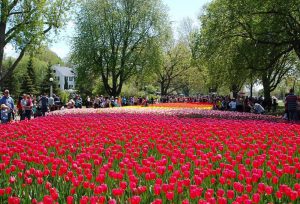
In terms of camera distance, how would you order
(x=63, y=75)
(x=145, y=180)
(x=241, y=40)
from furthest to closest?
(x=63, y=75), (x=241, y=40), (x=145, y=180)

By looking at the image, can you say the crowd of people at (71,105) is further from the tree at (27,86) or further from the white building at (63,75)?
the white building at (63,75)

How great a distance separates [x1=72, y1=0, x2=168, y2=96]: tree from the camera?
4688 centimetres

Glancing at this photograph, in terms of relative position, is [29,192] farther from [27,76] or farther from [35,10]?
[27,76]

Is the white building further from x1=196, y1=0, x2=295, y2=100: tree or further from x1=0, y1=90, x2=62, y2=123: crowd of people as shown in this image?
x1=196, y1=0, x2=295, y2=100: tree

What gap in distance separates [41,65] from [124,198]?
9107 cm

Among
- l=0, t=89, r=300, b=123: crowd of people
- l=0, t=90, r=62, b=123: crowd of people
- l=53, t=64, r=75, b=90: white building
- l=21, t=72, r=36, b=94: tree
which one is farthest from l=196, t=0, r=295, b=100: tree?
l=53, t=64, r=75, b=90: white building

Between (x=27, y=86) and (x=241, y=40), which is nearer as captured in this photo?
(x=241, y=40)

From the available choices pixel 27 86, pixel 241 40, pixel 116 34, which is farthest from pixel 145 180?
pixel 27 86

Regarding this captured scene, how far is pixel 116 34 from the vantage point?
48125 millimetres

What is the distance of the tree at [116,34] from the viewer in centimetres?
4688

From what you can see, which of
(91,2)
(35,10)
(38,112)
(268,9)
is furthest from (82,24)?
(268,9)

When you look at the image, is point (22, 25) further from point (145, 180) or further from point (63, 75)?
point (63, 75)

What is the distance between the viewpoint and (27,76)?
63.0m

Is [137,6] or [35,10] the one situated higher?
[137,6]
